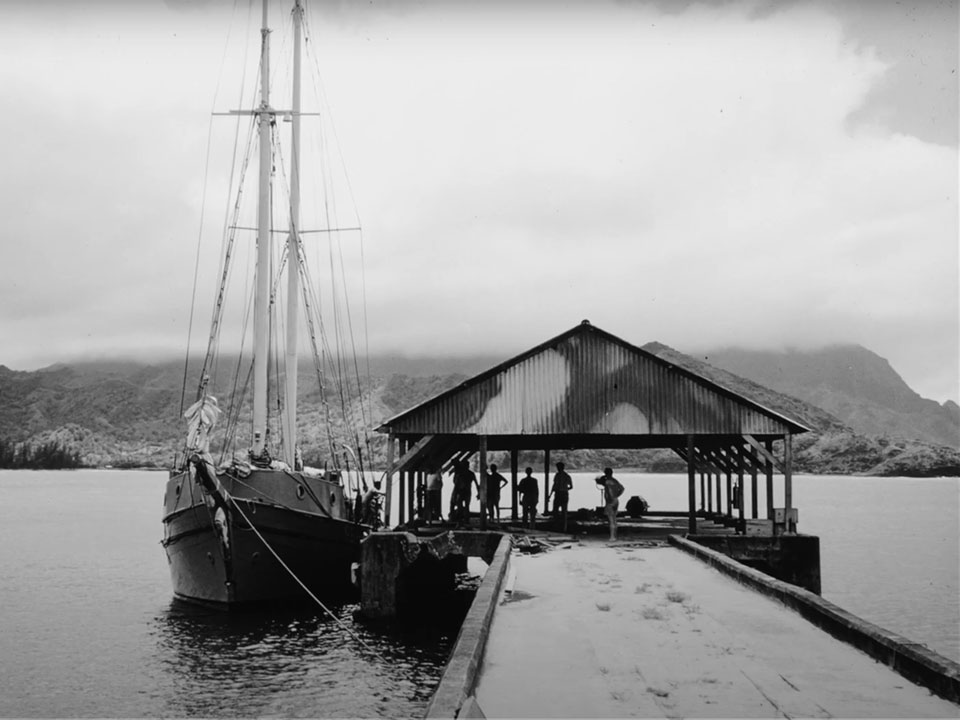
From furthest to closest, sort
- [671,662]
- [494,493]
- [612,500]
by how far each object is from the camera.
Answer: [494,493] → [612,500] → [671,662]

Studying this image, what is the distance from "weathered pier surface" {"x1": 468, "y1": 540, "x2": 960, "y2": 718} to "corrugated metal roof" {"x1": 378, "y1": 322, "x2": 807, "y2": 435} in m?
9.83

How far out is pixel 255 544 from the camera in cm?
2473

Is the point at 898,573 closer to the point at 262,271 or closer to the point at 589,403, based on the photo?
the point at 589,403

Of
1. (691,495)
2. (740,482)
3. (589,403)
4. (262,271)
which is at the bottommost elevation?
(691,495)

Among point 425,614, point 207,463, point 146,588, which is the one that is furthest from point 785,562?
point 146,588

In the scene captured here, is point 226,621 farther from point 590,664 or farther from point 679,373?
point 590,664

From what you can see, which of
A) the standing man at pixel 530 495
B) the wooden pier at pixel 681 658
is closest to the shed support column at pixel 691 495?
the standing man at pixel 530 495

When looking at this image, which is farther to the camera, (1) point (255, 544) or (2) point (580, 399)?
(2) point (580, 399)

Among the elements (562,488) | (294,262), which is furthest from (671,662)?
(294,262)

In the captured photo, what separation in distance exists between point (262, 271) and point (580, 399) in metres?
9.99

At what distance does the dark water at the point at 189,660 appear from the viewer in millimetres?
17750

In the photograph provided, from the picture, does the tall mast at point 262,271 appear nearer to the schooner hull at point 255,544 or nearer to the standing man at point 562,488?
the schooner hull at point 255,544

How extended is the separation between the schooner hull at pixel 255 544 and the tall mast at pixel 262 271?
187 cm

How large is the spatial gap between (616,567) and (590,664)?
27.9 ft
